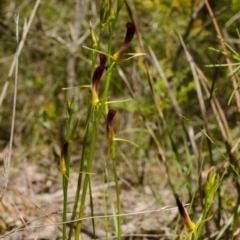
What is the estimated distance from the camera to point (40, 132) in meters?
2.97

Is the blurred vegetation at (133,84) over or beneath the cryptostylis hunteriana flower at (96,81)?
beneath

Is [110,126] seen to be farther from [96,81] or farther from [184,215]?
[184,215]

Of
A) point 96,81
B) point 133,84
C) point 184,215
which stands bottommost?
point 133,84

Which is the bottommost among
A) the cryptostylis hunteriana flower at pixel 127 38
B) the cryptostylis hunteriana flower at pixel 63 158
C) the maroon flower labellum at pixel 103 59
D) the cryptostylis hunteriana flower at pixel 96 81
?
the cryptostylis hunteriana flower at pixel 63 158

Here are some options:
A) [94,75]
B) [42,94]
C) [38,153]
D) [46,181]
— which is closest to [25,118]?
[42,94]

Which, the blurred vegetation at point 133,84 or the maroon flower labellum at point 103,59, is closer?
the maroon flower labellum at point 103,59

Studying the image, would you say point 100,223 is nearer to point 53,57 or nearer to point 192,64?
point 192,64

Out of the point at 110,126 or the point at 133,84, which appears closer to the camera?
the point at 110,126

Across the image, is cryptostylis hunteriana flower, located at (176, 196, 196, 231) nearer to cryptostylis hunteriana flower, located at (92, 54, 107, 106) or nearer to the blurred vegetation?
cryptostylis hunteriana flower, located at (92, 54, 107, 106)

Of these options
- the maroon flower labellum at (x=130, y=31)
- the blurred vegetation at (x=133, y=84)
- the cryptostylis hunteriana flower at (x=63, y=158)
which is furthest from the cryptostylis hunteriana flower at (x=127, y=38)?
the blurred vegetation at (x=133, y=84)

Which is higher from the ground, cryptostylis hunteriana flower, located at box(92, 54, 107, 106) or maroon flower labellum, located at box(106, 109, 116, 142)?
cryptostylis hunteriana flower, located at box(92, 54, 107, 106)

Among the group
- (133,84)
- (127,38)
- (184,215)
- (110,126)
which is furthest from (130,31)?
(133,84)

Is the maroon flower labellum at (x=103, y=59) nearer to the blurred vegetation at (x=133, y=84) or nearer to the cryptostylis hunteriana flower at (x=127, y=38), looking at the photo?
the cryptostylis hunteriana flower at (x=127, y=38)

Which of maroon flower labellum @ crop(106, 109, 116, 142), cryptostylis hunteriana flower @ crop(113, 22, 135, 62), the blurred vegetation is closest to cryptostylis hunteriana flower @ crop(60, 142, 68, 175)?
maroon flower labellum @ crop(106, 109, 116, 142)
